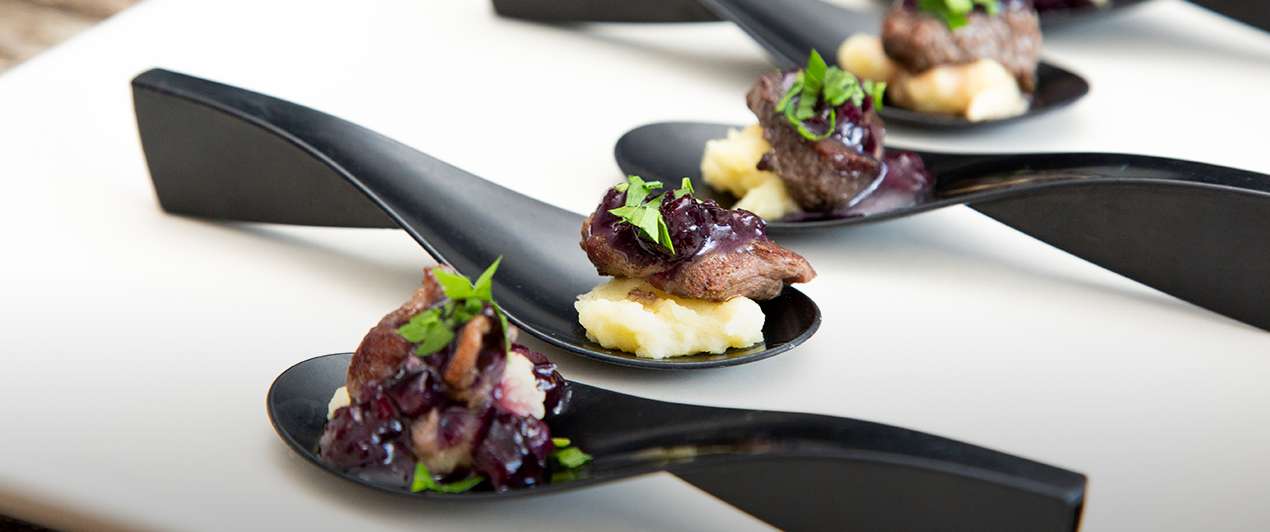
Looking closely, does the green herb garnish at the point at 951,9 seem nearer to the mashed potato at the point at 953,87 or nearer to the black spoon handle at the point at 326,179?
the mashed potato at the point at 953,87

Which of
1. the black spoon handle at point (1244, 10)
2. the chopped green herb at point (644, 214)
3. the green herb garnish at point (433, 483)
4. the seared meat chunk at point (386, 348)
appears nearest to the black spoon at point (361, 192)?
the chopped green herb at point (644, 214)

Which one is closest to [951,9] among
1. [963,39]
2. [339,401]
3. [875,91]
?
[963,39]

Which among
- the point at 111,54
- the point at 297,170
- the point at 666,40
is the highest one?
the point at 666,40

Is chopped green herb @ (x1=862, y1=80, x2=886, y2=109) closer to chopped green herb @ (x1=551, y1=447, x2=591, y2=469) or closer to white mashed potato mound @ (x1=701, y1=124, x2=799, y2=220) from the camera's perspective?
white mashed potato mound @ (x1=701, y1=124, x2=799, y2=220)

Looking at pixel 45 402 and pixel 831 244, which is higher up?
pixel 831 244

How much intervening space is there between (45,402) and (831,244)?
4.38ft

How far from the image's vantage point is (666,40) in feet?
11.9

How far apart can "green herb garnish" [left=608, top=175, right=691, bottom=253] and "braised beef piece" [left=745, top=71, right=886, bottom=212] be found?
Answer: 432mm

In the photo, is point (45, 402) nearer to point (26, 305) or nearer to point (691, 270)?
point (26, 305)

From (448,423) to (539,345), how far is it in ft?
1.52

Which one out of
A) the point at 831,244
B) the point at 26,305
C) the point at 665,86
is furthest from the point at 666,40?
the point at 26,305

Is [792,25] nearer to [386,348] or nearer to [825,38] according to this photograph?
[825,38]

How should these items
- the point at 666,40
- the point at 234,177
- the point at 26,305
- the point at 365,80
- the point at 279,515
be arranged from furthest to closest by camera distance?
the point at 666,40 → the point at 365,80 → the point at 234,177 → the point at 26,305 → the point at 279,515

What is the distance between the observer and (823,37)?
3.39 meters
